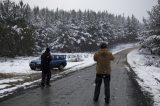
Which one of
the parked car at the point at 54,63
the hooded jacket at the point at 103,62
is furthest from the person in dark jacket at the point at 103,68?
the parked car at the point at 54,63

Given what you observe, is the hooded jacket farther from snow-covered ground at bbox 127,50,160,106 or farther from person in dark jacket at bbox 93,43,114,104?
snow-covered ground at bbox 127,50,160,106

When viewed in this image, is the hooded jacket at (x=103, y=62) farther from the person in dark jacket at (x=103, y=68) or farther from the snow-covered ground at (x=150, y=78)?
the snow-covered ground at (x=150, y=78)

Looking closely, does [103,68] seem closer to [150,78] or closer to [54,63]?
[150,78]

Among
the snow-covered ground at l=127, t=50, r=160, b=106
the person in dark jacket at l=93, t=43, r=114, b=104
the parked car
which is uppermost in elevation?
the person in dark jacket at l=93, t=43, r=114, b=104

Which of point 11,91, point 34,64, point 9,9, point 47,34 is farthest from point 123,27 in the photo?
point 11,91

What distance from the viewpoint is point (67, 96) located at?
40.7ft

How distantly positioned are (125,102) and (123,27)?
149400mm

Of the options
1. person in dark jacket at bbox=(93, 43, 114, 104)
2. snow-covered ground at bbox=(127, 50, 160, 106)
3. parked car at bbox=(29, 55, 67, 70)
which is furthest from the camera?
parked car at bbox=(29, 55, 67, 70)

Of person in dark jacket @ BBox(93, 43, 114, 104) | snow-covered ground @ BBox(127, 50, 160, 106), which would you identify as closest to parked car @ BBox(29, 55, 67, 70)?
snow-covered ground @ BBox(127, 50, 160, 106)

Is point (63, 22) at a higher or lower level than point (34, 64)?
higher

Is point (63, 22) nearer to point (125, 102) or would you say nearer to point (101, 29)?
point (101, 29)

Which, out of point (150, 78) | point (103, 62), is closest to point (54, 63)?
point (150, 78)

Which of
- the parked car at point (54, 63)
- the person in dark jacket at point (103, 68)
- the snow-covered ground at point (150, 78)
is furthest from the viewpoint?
the parked car at point (54, 63)

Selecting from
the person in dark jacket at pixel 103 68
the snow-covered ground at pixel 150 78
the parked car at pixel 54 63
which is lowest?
the snow-covered ground at pixel 150 78
